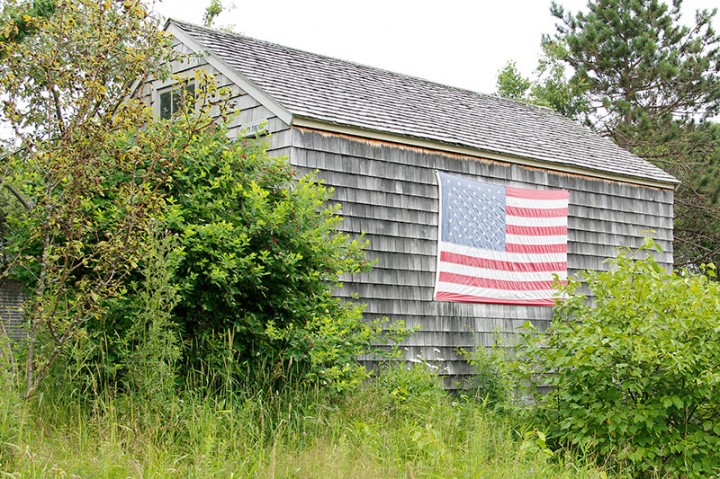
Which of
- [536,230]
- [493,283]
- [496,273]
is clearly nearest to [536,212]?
[536,230]

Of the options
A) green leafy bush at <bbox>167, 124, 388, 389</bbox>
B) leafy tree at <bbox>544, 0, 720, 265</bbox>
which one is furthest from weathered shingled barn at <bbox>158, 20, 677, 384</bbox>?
leafy tree at <bbox>544, 0, 720, 265</bbox>

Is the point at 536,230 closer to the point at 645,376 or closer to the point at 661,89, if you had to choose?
the point at 645,376

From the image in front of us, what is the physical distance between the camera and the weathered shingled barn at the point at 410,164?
29.9ft

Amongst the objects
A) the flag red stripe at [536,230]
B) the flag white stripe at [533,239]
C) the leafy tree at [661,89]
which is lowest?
the flag white stripe at [533,239]

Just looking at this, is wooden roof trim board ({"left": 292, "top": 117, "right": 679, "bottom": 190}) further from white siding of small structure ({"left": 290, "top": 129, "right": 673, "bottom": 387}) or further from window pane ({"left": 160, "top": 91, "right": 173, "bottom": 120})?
window pane ({"left": 160, "top": 91, "right": 173, "bottom": 120})

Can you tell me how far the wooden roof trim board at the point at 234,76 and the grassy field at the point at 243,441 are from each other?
3.35 metres

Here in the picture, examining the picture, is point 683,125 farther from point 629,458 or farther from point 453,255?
point 629,458

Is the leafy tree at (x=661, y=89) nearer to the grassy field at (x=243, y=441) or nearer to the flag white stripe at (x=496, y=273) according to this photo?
the flag white stripe at (x=496, y=273)

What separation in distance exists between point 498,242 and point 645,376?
144 inches

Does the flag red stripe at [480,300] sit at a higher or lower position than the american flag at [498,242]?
lower

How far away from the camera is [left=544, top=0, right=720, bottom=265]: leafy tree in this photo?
22484mm

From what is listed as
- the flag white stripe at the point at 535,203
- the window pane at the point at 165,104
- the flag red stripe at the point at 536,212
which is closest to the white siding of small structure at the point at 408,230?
the flag white stripe at the point at 535,203

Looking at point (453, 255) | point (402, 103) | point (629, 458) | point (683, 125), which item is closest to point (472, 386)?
point (453, 255)

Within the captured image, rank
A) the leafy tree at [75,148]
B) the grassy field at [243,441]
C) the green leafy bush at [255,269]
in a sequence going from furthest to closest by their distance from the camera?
the green leafy bush at [255,269] → the leafy tree at [75,148] → the grassy field at [243,441]
